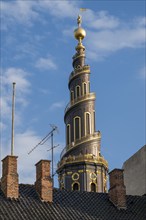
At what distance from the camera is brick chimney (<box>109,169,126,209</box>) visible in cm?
3983

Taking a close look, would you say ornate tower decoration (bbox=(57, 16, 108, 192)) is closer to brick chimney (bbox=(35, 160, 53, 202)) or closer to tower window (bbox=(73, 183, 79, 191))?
tower window (bbox=(73, 183, 79, 191))

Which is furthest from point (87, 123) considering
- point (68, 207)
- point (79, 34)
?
point (68, 207)

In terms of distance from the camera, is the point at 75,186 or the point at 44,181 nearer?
the point at 44,181

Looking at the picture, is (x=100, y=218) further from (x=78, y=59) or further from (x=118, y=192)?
(x=78, y=59)

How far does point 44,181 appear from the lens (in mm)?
37781

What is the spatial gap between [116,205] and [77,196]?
2348 millimetres

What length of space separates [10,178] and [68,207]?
12.1 feet

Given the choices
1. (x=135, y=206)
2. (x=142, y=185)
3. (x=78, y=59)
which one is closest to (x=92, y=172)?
(x=78, y=59)

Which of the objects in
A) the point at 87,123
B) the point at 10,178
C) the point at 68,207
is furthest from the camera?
the point at 87,123

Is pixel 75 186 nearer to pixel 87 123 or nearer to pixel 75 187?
pixel 75 187


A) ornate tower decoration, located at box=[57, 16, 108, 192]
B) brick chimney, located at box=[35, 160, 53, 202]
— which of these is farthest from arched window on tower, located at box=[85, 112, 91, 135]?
brick chimney, located at box=[35, 160, 53, 202]

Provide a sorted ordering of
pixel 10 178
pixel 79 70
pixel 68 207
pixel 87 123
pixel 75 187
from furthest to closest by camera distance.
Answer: pixel 79 70 < pixel 87 123 < pixel 75 187 < pixel 68 207 < pixel 10 178

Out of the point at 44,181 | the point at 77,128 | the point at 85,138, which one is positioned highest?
the point at 77,128

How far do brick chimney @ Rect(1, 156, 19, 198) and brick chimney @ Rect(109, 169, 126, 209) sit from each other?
21.2ft
